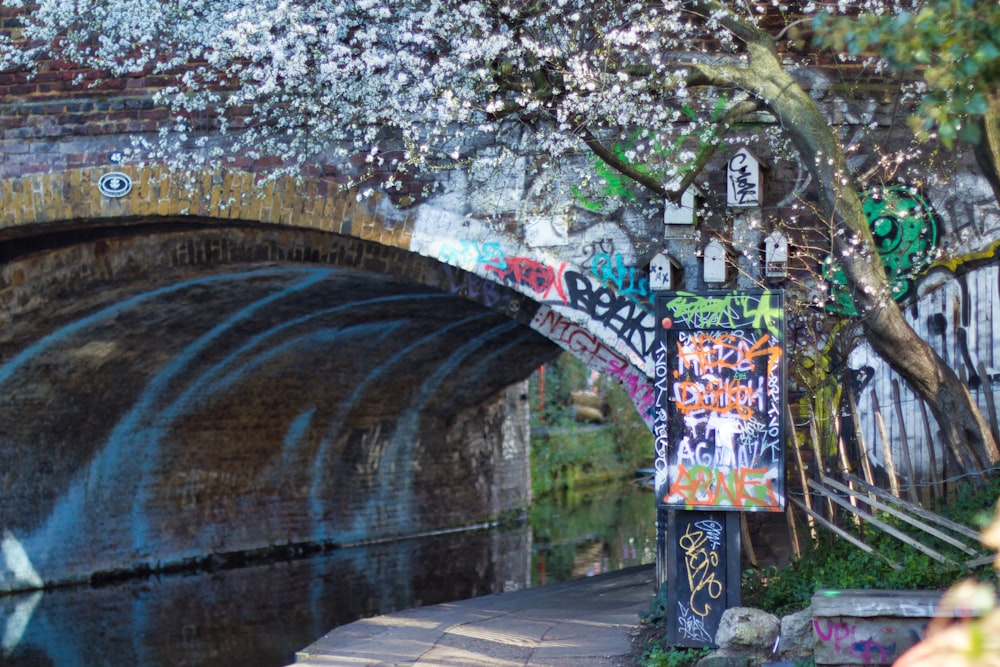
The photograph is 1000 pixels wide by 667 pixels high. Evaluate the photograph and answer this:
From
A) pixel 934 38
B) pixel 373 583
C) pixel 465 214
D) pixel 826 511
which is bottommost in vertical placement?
pixel 373 583

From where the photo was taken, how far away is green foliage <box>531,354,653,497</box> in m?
27.2

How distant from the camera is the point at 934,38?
3768 millimetres

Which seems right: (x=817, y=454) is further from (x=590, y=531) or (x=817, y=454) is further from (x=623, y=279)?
(x=590, y=531)

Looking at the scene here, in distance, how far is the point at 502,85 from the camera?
8.20m

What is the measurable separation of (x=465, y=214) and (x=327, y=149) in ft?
4.06

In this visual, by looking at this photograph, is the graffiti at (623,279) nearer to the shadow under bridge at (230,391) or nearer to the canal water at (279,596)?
the shadow under bridge at (230,391)

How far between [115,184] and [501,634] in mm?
4821

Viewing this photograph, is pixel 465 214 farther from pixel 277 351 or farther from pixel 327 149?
pixel 277 351

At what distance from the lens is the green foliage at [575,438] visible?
27.2m

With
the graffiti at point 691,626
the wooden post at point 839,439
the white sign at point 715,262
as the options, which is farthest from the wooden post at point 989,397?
the graffiti at point 691,626

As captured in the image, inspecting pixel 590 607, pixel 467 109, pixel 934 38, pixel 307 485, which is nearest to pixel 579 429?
pixel 307 485

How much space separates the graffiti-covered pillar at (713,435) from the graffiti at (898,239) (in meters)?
1.52

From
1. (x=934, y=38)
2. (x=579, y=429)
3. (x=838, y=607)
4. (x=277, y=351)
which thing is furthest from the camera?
(x=579, y=429)

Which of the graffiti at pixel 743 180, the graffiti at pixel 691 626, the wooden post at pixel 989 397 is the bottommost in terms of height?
the graffiti at pixel 691 626
